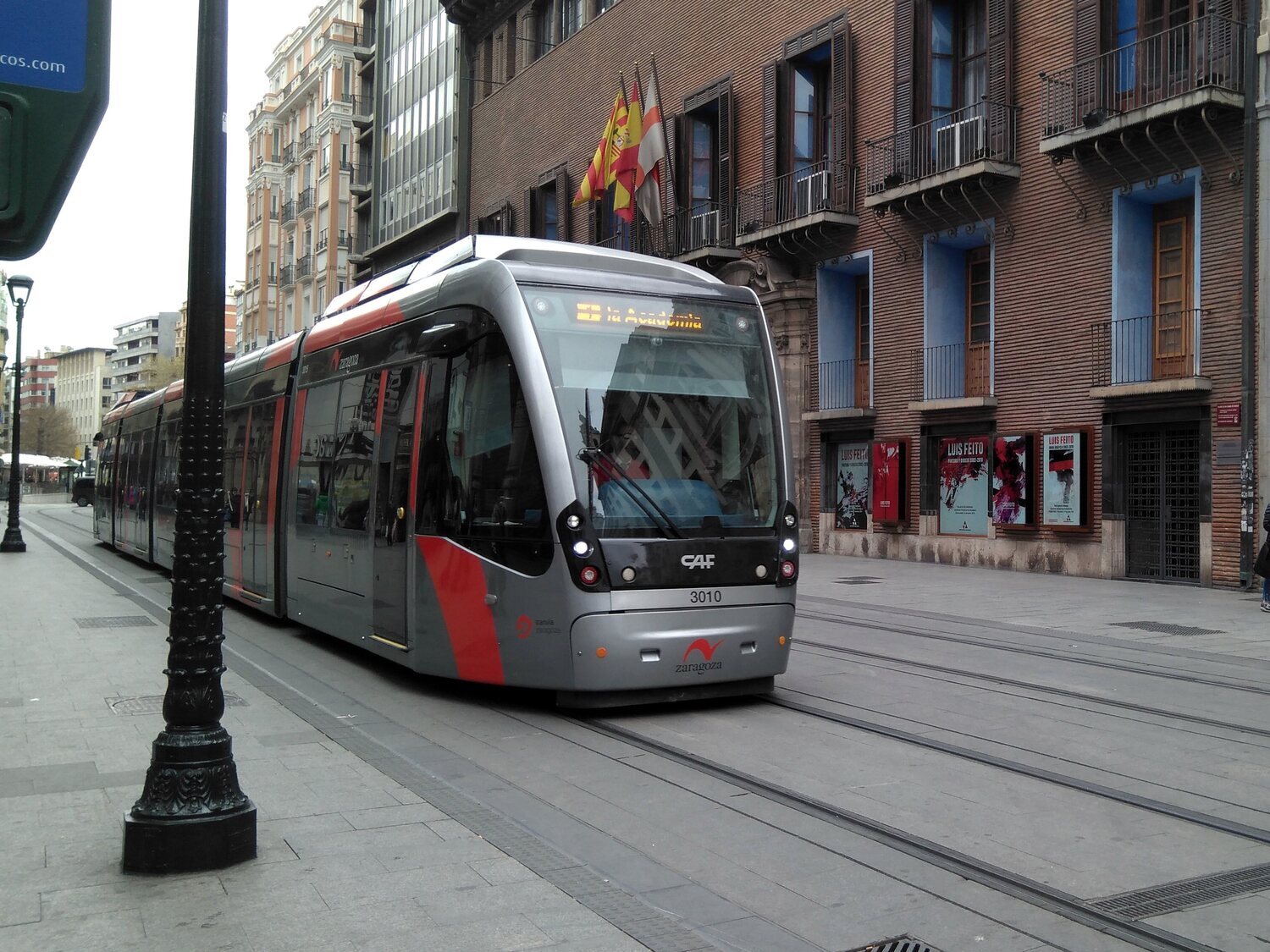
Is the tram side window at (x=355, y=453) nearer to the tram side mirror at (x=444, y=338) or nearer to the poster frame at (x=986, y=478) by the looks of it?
the tram side mirror at (x=444, y=338)

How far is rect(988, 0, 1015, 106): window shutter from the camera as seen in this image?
902 inches

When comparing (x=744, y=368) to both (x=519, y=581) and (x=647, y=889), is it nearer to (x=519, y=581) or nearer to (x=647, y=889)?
(x=519, y=581)

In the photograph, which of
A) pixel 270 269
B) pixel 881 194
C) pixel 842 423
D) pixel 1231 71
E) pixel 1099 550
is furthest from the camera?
pixel 270 269

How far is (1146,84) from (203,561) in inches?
772

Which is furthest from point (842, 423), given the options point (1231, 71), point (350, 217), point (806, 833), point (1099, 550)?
point (350, 217)

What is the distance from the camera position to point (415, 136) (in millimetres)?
52719

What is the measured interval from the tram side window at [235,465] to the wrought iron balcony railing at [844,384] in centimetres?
1592

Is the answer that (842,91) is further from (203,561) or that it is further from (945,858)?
(203,561)

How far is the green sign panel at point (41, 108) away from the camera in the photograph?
197cm

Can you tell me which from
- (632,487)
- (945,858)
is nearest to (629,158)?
(632,487)

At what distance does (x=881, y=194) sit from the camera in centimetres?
2480

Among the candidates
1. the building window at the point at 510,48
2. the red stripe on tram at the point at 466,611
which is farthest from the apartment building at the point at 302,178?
the red stripe on tram at the point at 466,611

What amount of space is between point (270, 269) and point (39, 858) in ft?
252

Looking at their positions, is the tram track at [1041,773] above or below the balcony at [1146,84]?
below
